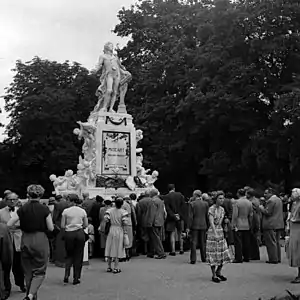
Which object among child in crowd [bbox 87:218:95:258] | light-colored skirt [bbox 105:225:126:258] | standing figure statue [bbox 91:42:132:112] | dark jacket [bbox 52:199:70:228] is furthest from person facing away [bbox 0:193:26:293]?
standing figure statue [bbox 91:42:132:112]

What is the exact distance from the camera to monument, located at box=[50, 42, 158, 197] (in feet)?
66.4

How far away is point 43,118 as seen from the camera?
36062 millimetres

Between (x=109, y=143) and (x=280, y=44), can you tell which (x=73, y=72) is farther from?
(x=109, y=143)

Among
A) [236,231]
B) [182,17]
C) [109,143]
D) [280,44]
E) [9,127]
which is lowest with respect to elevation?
[236,231]

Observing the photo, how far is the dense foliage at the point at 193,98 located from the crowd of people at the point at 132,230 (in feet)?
37.4

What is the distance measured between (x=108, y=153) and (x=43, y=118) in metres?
16.3

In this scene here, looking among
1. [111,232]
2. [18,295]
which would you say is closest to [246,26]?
[111,232]

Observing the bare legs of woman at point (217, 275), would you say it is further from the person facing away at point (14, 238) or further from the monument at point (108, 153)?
the monument at point (108, 153)

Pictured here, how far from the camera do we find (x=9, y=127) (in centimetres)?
3831

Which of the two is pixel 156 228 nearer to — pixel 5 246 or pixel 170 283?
pixel 170 283

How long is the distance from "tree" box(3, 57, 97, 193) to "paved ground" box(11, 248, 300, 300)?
22.8 meters

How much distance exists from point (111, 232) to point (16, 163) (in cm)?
2675

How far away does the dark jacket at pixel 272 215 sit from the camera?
13625 millimetres

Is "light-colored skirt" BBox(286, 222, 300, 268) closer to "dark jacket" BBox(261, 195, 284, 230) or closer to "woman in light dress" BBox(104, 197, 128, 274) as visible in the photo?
"dark jacket" BBox(261, 195, 284, 230)
